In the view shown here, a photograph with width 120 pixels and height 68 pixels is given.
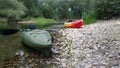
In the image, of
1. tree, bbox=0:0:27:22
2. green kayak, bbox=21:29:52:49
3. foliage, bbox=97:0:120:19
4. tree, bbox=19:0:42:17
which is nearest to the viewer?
green kayak, bbox=21:29:52:49

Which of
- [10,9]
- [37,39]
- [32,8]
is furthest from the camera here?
[32,8]

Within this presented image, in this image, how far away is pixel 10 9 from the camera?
1911 inches

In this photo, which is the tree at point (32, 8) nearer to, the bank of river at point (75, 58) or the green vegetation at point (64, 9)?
the green vegetation at point (64, 9)

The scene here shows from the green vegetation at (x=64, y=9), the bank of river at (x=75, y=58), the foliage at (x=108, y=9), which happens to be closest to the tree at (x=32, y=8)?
the green vegetation at (x=64, y=9)

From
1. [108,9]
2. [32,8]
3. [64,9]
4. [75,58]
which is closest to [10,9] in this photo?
[32,8]

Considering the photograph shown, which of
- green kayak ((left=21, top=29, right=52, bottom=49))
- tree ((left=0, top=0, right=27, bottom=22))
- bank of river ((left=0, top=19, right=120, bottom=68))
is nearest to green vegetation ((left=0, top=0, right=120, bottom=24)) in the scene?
tree ((left=0, top=0, right=27, bottom=22))

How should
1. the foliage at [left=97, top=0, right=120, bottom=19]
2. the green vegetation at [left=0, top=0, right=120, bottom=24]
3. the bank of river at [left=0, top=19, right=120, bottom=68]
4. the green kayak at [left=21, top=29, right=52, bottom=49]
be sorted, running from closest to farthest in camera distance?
the bank of river at [left=0, top=19, right=120, bottom=68] < the green kayak at [left=21, top=29, right=52, bottom=49] < the foliage at [left=97, top=0, right=120, bottom=19] < the green vegetation at [left=0, top=0, right=120, bottom=24]

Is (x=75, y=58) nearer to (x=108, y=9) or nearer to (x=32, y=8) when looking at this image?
(x=108, y=9)

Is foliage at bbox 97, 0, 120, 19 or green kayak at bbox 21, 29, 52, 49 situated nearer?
green kayak at bbox 21, 29, 52, 49

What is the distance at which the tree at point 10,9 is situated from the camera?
4682 centimetres

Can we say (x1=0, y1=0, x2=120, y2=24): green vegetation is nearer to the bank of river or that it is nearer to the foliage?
the foliage

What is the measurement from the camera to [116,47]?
34.0 feet

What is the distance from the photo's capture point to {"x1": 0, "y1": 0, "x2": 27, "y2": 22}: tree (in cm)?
4682

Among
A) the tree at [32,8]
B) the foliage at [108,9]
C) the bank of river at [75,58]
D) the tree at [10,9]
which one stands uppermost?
the bank of river at [75,58]
